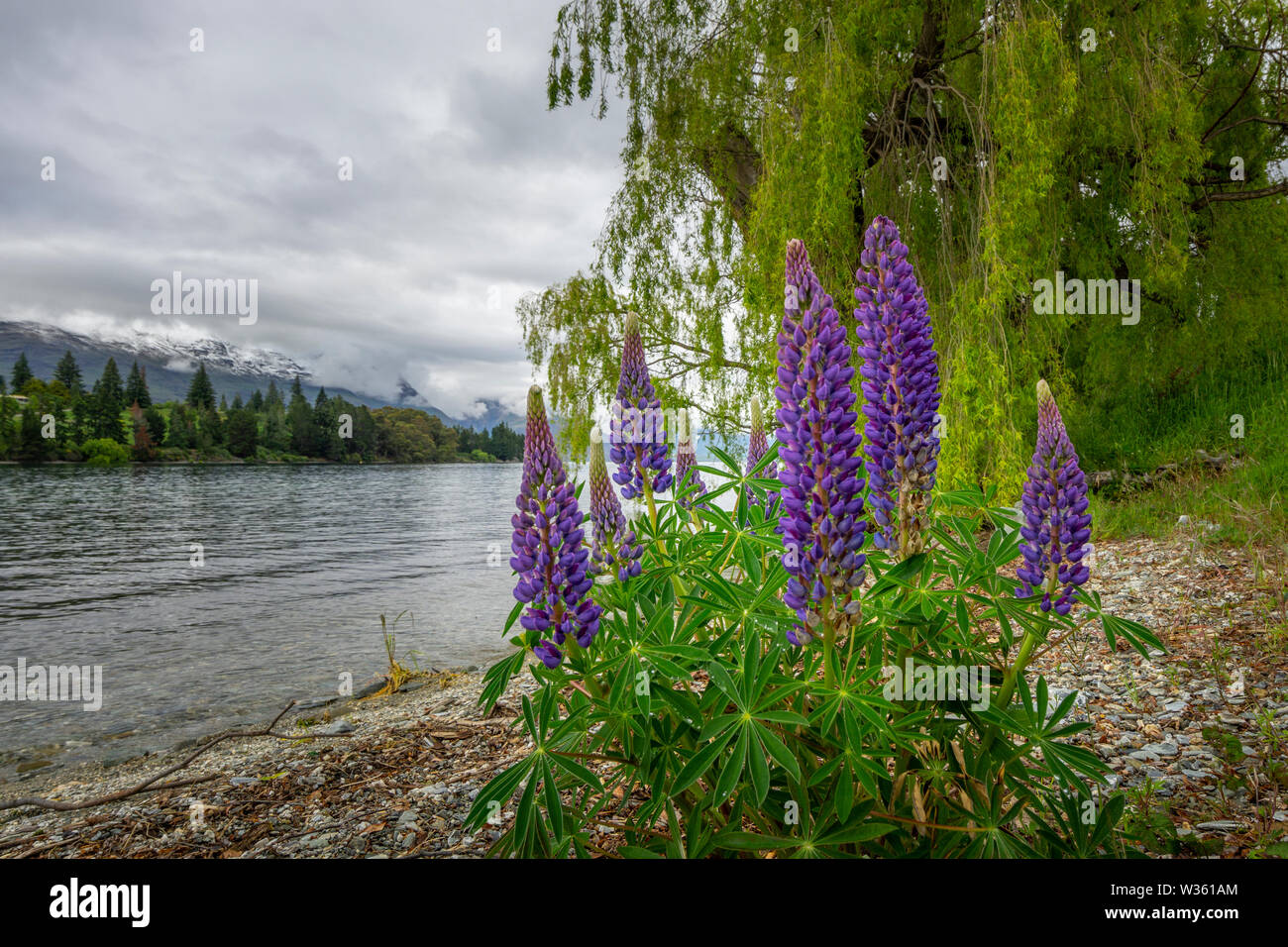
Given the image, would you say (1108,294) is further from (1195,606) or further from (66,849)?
(66,849)

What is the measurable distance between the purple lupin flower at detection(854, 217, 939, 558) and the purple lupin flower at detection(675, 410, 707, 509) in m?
0.96

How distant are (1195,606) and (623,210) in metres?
9.83

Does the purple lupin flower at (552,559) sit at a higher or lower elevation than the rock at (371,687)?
higher

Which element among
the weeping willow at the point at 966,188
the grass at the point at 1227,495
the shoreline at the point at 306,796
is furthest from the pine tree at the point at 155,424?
the grass at the point at 1227,495

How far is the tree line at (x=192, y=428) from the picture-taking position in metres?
58.4

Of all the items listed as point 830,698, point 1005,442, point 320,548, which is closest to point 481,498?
point 320,548

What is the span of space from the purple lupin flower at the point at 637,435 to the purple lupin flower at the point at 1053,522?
1.44 meters

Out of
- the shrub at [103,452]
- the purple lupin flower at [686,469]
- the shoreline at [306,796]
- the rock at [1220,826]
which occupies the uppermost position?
the shrub at [103,452]

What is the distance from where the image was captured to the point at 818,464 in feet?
5.98

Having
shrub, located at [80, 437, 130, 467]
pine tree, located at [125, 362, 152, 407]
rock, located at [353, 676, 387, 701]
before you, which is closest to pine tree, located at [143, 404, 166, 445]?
pine tree, located at [125, 362, 152, 407]

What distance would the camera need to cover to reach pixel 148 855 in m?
3.08

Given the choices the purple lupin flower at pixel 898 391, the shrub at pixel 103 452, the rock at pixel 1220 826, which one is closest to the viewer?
the purple lupin flower at pixel 898 391

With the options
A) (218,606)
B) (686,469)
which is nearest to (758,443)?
(686,469)

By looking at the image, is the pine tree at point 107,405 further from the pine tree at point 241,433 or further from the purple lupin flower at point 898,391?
the purple lupin flower at point 898,391
